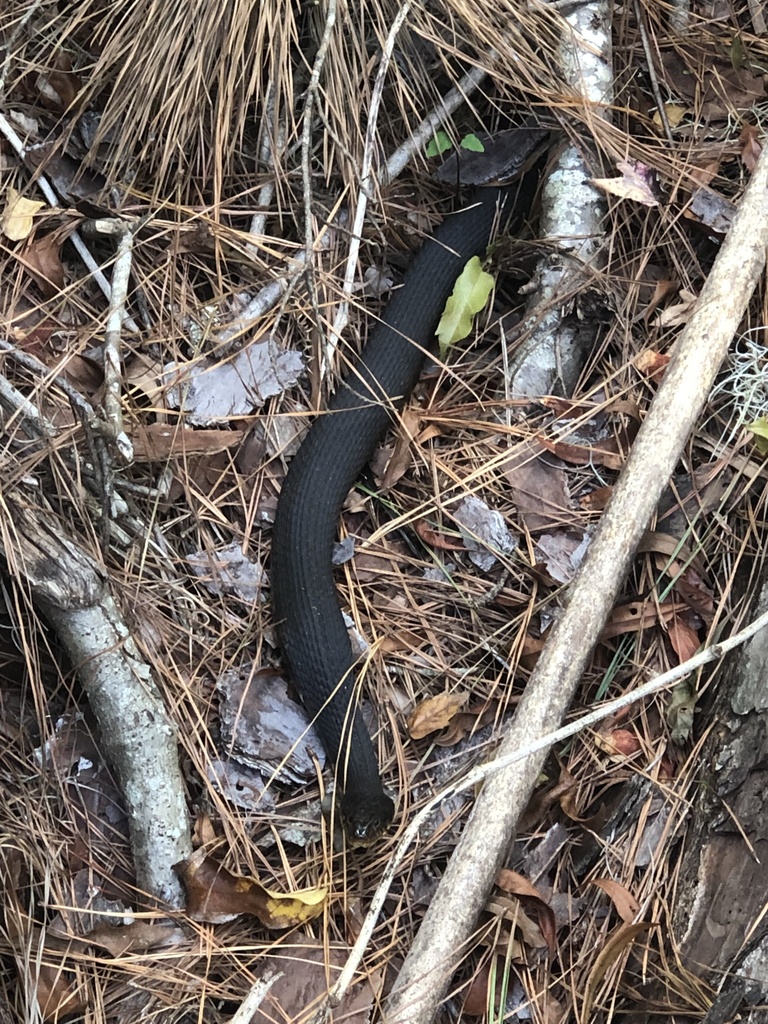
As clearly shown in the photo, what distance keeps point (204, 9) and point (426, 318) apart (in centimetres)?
96

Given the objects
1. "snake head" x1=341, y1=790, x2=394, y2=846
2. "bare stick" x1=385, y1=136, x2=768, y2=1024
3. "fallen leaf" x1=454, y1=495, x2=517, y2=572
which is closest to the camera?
"bare stick" x1=385, y1=136, x2=768, y2=1024

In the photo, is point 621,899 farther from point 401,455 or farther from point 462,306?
point 462,306

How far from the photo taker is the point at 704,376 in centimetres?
206

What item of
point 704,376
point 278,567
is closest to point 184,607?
point 278,567

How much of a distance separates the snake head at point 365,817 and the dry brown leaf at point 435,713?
0.62 ft

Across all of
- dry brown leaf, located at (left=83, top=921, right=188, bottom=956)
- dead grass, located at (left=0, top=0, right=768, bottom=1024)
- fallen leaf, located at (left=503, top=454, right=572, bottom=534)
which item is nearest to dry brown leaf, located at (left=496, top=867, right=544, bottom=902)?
dead grass, located at (left=0, top=0, right=768, bottom=1024)

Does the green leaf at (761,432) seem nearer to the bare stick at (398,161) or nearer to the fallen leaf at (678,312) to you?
the fallen leaf at (678,312)

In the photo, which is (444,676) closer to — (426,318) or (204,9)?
(426,318)

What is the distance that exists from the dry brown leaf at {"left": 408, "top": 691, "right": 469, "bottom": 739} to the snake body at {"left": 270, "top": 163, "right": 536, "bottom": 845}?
5.1 inches

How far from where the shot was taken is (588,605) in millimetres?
1947

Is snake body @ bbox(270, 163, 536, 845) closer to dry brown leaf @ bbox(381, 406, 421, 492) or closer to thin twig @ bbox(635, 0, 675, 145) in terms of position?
dry brown leaf @ bbox(381, 406, 421, 492)

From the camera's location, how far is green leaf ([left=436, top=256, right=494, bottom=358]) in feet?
7.80

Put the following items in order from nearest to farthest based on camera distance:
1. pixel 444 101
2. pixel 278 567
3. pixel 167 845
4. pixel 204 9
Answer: pixel 167 845 → pixel 204 9 → pixel 278 567 → pixel 444 101

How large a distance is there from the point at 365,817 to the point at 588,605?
74cm
